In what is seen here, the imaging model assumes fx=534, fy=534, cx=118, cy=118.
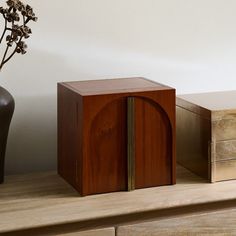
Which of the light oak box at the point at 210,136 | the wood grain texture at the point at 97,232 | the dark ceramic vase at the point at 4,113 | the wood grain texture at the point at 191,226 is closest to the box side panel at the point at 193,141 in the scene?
the light oak box at the point at 210,136

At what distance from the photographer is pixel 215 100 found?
4.34 ft

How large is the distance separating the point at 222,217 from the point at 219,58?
57 centimetres

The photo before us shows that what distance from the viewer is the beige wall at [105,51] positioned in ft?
4.47

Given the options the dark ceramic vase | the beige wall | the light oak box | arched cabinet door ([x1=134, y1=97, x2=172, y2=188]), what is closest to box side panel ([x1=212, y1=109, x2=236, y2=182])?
Result: the light oak box

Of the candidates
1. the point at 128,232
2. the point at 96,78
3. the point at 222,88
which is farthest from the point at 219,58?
the point at 128,232

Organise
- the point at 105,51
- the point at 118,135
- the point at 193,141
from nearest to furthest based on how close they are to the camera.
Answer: the point at 118,135
the point at 193,141
the point at 105,51

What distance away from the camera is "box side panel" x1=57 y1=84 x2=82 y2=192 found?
1137 mm

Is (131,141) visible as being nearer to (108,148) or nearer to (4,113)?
(108,148)

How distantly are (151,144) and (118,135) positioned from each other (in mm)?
81

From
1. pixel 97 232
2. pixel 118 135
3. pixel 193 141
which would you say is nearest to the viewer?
pixel 97 232

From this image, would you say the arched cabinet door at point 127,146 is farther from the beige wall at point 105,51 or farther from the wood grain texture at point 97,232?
the beige wall at point 105,51

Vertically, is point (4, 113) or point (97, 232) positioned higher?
point (4, 113)

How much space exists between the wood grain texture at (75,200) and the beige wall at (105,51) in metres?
0.17

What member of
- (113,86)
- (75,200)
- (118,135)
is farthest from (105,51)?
(75,200)
